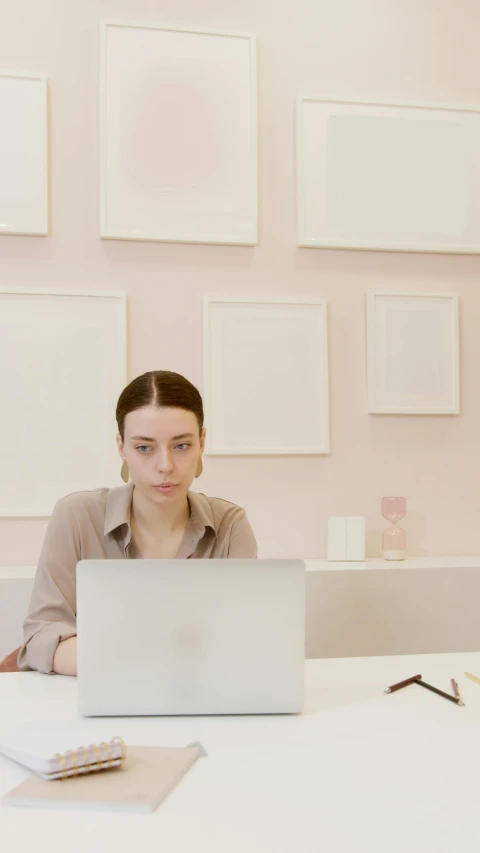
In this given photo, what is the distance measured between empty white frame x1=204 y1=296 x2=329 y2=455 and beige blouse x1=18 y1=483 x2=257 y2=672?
0.80 meters

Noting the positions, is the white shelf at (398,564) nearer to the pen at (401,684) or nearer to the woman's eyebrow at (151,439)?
the woman's eyebrow at (151,439)

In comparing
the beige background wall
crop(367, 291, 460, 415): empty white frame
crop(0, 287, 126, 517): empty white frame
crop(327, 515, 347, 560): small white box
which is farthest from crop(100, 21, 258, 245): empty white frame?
crop(327, 515, 347, 560): small white box

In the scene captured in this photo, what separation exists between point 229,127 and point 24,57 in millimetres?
722

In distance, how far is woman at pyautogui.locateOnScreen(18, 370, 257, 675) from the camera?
172 cm

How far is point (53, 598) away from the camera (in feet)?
5.46

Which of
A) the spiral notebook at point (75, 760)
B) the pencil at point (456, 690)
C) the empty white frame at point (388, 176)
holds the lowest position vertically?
the pencil at point (456, 690)

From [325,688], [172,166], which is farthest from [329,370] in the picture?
[325,688]

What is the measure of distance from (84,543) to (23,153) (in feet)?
4.96

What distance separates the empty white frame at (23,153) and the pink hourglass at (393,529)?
4.84ft

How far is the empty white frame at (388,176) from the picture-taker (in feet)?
9.39

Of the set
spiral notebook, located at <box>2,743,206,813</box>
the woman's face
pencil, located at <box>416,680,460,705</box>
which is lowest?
pencil, located at <box>416,680,460,705</box>

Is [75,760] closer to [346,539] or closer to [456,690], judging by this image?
[456,690]

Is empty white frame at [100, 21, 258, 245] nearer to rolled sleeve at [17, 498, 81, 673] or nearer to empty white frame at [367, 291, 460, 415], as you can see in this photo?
empty white frame at [367, 291, 460, 415]

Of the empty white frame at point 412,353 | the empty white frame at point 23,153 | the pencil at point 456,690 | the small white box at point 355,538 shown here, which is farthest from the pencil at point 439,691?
the empty white frame at point 23,153
